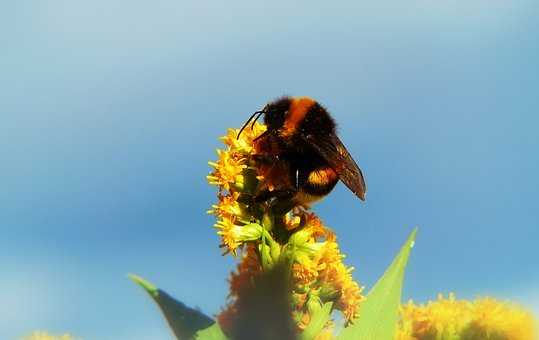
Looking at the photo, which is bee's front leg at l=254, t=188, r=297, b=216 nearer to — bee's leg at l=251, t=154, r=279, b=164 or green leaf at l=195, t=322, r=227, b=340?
bee's leg at l=251, t=154, r=279, b=164

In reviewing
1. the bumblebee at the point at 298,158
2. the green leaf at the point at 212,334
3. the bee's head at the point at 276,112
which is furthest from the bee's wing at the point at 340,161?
the green leaf at the point at 212,334

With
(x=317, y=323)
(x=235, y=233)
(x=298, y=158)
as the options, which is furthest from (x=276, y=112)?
(x=317, y=323)

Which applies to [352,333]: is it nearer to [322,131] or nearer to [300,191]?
[300,191]

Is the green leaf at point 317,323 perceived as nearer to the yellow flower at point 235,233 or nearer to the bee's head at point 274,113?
the yellow flower at point 235,233

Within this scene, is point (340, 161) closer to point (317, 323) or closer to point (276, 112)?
point (276, 112)

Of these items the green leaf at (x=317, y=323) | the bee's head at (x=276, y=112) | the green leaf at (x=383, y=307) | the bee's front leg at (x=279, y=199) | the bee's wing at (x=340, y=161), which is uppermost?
the bee's head at (x=276, y=112)

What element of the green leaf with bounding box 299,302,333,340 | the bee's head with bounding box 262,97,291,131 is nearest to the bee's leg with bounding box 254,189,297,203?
the bee's head with bounding box 262,97,291,131
